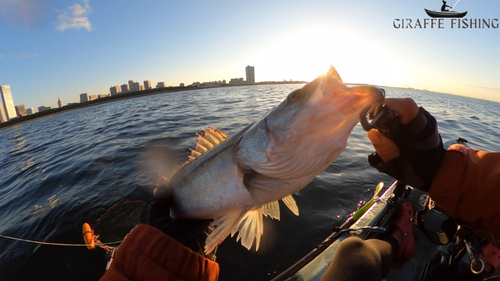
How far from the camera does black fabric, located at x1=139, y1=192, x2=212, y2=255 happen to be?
2.33m

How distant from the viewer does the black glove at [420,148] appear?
2.22 meters

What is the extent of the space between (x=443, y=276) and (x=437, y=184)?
1300 mm

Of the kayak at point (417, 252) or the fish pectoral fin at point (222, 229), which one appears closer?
the fish pectoral fin at point (222, 229)

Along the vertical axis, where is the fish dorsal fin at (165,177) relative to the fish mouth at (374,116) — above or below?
below

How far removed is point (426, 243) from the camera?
140 inches

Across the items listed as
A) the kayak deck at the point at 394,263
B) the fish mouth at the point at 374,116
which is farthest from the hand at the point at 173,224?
the fish mouth at the point at 374,116

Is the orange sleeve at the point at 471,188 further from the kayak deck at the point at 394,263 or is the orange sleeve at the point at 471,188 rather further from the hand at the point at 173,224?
the hand at the point at 173,224

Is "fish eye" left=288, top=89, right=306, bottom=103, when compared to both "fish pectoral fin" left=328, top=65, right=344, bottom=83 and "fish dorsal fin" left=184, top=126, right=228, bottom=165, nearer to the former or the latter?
"fish pectoral fin" left=328, top=65, right=344, bottom=83

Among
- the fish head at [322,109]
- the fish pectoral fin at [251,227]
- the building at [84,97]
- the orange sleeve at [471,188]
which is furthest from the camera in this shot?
the building at [84,97]

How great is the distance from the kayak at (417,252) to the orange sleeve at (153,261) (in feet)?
5.12

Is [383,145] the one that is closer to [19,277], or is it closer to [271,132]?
[271,132]

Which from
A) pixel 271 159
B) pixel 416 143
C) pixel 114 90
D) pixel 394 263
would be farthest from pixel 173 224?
pixel 114 90

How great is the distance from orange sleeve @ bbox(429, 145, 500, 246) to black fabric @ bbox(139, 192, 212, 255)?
107 inches

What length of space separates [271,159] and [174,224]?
1419mm
